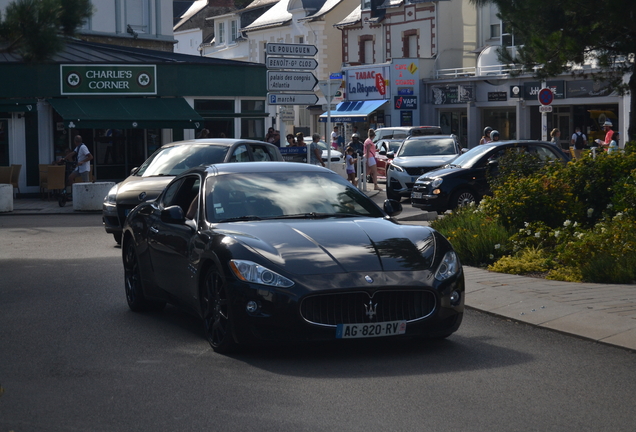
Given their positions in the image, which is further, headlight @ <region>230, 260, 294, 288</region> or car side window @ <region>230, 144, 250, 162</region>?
car side window @ <region>230, 144, 250, 162</region>

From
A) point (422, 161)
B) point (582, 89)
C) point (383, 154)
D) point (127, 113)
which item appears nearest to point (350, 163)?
point (422, 161)

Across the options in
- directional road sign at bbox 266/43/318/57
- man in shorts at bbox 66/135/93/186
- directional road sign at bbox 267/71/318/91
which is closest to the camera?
directional road sign at bbox 266/43/318/57

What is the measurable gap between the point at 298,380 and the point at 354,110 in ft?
172

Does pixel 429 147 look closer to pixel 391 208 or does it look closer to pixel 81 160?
pixel 81 160

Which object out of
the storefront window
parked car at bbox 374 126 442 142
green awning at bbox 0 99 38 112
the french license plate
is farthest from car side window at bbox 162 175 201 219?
the storefront window

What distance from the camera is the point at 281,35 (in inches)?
2699

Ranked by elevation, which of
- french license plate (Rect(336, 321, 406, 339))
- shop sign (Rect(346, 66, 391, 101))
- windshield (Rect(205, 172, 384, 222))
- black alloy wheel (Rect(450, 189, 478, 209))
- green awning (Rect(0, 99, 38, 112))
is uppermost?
shop sign (Rect(346, 66, 391, 101))

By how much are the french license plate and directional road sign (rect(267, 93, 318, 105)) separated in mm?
15894

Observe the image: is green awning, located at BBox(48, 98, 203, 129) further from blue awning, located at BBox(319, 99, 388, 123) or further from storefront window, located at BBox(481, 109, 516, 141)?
blue awning, located at BBox(319, 99, 388, 123)

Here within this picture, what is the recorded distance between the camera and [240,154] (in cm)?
1535

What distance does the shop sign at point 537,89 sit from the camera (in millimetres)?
45656

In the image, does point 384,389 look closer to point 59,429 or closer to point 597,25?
point 59,429

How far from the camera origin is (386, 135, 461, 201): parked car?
2509cm

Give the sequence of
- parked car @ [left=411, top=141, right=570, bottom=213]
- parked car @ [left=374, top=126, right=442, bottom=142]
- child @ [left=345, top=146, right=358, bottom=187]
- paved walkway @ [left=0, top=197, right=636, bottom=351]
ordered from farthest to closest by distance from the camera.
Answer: parked car @ [left=374, top=126, right=442, bottom=142] < child @ [left=345, top=146, right=358, bottom=187] < parked car @ [left=411, top=141, right=570, bottom=213] < paved walkway @ [left=0, top=197, right=636, bottom=351]
